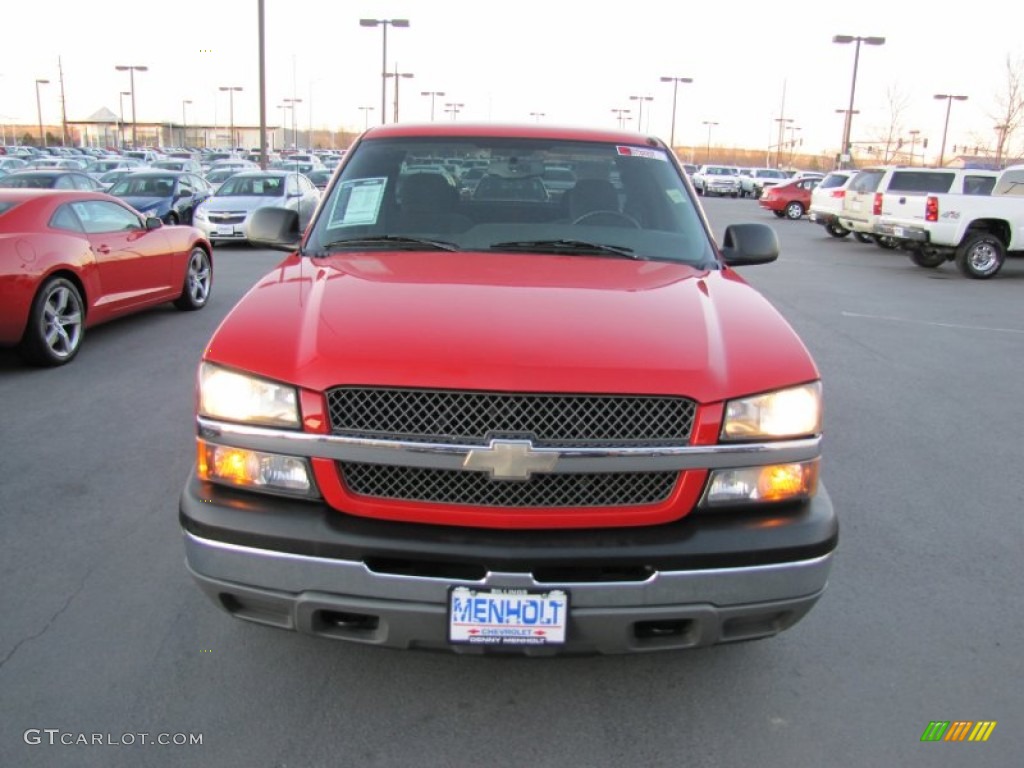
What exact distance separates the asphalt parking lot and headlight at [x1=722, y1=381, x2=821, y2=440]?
993 mm

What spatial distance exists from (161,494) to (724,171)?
52.2 meters

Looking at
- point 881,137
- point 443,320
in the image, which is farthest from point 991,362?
point 881,137

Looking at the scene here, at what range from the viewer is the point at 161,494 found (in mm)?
4684

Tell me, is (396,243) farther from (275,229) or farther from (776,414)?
(776,414)

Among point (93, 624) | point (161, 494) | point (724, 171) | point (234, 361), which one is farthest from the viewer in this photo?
point (724, 171)

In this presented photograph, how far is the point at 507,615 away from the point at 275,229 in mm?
2635

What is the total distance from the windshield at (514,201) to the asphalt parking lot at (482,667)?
165 centimetres

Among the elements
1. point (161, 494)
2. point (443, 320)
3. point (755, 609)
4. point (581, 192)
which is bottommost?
point (161, 494)

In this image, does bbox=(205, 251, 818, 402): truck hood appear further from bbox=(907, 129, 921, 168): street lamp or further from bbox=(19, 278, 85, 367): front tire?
bbox=(907, 129, 921, 168): street lamp

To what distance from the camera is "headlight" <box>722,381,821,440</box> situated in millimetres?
2633

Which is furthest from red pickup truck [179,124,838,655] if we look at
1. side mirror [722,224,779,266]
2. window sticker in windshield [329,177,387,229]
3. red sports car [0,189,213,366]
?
red sports car [0,189,213,366]

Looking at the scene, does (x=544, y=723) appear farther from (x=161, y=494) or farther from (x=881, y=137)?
(x=881, y=137)

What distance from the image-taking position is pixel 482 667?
3164 millimetres

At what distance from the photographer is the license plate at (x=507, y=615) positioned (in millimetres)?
2453
